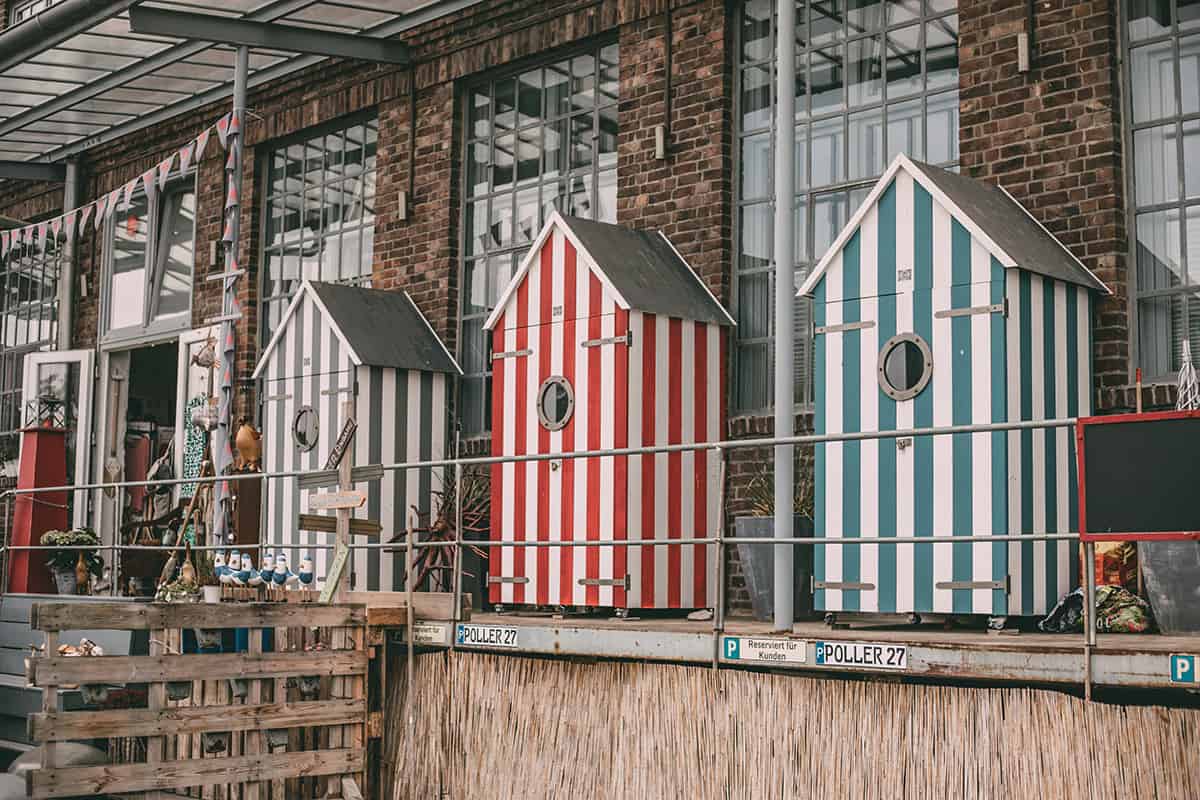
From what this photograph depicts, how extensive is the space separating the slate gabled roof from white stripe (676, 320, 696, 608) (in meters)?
2.58

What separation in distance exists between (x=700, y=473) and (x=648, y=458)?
478 mm

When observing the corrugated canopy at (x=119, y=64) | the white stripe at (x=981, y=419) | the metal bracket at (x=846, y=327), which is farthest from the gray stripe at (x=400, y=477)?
the white stripe at (x=981, y=419)

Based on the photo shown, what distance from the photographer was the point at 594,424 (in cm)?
930

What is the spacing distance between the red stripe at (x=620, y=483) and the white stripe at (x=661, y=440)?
0.21m

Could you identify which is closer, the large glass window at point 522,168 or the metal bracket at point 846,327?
the metal bracket at point 846,327

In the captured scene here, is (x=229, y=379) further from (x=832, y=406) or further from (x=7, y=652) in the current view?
(x=832, y=406)

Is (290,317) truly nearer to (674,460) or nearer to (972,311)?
(674,460)

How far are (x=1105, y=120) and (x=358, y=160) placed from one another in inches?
266

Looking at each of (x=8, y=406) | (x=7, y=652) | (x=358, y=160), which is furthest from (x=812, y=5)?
(x=8, y=406)

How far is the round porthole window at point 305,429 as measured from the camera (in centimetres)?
1130

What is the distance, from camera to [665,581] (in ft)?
30.1

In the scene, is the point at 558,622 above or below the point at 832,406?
below

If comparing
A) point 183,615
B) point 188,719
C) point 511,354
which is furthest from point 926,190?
point 188,719

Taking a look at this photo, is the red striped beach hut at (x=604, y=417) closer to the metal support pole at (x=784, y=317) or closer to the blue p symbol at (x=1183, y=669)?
the metal support pole at (x=784, y=317)
